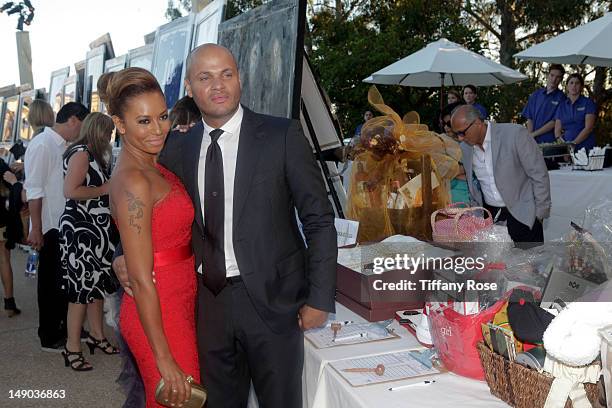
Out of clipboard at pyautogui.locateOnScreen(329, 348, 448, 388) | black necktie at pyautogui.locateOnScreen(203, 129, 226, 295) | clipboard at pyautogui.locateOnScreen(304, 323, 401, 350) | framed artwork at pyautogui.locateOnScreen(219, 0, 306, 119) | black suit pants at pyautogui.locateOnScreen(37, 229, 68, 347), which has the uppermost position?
framed artwork at pyautogui.locateOnScreen(219, 0, 306, 119)

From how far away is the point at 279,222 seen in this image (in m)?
1.79

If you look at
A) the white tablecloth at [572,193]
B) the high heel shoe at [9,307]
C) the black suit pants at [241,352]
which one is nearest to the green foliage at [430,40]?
the white tablecloth at [572,193]

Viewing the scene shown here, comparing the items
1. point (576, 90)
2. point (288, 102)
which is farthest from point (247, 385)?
point (576, 90)

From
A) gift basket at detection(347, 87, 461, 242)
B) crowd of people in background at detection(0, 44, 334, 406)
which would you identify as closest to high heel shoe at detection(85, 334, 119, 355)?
gift basket at detection(347, 87, 461, 242)

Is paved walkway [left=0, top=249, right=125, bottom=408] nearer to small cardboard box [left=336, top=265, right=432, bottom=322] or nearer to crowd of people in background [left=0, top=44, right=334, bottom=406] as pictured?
crowd of people in background [left=0, top=44, right=334, bottom=406]

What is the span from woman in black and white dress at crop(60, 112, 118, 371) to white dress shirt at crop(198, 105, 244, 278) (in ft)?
6.74

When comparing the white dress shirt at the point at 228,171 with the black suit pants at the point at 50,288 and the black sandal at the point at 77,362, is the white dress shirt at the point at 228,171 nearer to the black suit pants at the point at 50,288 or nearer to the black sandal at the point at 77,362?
the black sandal at the point at 77,362

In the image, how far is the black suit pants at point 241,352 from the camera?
5.83 feet

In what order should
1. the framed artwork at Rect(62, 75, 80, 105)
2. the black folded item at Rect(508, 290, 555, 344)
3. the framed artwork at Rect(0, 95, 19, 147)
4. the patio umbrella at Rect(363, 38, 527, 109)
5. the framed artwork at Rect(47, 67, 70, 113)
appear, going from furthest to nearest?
the framed artwork at Rect(0, 95, 19, 147) → the framed artwork at Rect(47, 67, 70, 113) → the framed artwork at Rect(62, 75, 80, 105) → the patio umbrella at Rect(363, 38, 527, 109) → the black folded item at Rect(508, 290, 555, 344)

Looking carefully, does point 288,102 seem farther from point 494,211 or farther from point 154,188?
point 494,211

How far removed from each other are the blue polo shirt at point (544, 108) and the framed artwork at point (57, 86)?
837 centimetres

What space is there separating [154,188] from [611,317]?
127 centimetres

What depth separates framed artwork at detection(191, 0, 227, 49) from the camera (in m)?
4.87

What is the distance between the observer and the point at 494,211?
4121 millimetres
